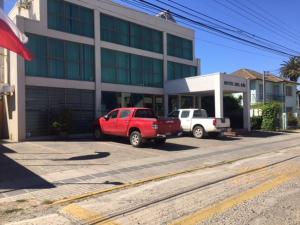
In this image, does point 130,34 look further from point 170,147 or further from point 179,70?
point 170,147

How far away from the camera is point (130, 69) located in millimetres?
26469

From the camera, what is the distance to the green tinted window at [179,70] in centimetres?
3014

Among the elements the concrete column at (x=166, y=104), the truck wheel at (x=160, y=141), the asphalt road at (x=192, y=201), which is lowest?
the asphalt road at (x=192, y=201)

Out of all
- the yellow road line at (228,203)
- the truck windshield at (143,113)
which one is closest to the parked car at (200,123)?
the truck windshield at (143,113)

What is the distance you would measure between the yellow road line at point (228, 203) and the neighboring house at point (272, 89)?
1313 inches

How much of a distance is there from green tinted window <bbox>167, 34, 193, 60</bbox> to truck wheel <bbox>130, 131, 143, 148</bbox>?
Answer: 44.1ft

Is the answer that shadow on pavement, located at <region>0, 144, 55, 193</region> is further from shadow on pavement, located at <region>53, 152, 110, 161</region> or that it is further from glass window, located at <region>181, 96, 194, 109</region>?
glass window, located at <region>181, 96, 194, 109</region>

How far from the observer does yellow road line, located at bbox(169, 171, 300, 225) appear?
631 cm

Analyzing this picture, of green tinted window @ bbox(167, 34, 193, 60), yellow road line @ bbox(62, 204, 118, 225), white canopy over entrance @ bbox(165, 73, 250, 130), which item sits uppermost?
green tinted window @ bbox(167, 34, 193, 60)

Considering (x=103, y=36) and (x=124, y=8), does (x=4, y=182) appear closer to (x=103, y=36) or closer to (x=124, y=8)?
(x=103, y=36)

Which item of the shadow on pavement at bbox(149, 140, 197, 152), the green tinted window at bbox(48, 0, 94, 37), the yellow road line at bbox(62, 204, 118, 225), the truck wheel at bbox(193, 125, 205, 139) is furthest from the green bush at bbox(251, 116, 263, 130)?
the yellow road line at bbox(62, 204, 118, 225)

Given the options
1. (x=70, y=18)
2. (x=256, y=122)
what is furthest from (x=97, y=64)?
(x=256, y=122)

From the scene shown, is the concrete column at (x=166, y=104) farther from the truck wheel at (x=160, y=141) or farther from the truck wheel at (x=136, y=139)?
the truck wheel at (x=136, y=139)

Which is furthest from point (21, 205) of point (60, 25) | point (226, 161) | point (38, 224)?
point (60, 25)
